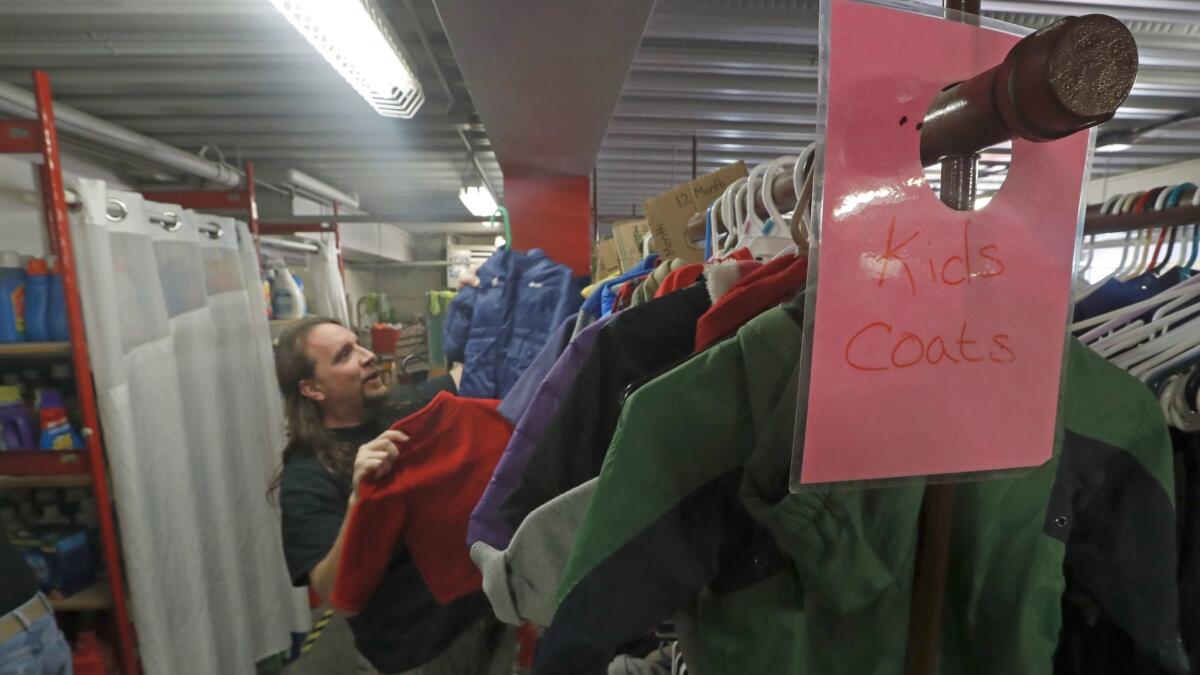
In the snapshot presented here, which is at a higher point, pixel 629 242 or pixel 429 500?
pixel 629 242

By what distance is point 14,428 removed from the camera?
184cm

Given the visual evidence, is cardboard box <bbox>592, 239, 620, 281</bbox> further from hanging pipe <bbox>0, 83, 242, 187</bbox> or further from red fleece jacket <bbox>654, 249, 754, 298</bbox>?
hanging pipe <bbox>0, 83, 242, 187</bbox>

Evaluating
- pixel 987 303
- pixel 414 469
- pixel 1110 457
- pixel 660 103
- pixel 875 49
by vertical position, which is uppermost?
pixel 660 103

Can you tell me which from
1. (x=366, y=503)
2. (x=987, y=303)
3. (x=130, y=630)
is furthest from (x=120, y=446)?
(x=987, y=303)

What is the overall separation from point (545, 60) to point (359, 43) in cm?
55

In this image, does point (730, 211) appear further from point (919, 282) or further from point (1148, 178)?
point (1148, 178)

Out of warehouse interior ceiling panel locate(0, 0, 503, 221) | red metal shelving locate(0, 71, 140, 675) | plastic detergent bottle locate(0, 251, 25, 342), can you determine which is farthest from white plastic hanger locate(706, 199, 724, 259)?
plastic detergent bottle locate(0, 251, 25, 342)

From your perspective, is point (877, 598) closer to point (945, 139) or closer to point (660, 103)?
point (945, 139)

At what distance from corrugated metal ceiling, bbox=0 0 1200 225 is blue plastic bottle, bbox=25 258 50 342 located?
0.89m

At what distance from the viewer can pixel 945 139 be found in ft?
1.00

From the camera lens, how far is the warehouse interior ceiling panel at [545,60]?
1.11 m

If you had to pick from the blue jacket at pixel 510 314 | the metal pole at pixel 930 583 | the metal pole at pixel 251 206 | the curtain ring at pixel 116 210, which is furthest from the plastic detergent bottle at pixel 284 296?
→ the metal pole at pixel 930 583

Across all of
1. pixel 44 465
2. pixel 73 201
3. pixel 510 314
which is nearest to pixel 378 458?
pixel 510 314

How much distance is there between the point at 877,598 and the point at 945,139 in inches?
15.6
